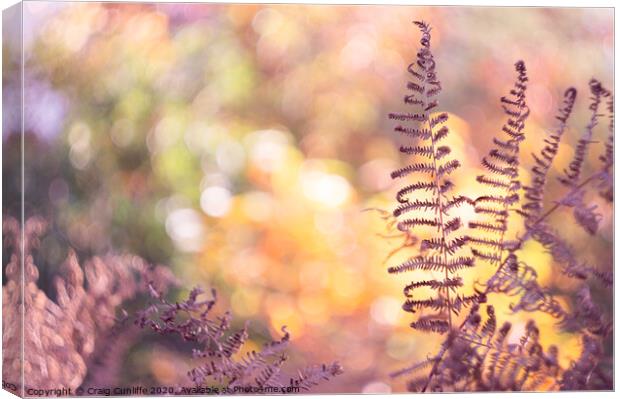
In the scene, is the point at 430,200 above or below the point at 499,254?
above

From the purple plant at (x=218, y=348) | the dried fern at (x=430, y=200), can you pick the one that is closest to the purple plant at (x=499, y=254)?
the dried fern at (x=430, y=200)

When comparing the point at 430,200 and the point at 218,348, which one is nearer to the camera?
the point at 218,348

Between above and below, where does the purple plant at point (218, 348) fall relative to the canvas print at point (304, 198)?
below

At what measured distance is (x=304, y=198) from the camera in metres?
4.91

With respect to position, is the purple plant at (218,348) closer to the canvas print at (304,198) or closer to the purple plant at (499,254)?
the canvas print at (304,198)

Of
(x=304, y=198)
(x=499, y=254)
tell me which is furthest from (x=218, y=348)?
(x=499, y=254)

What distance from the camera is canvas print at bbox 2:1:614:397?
480 centimetres

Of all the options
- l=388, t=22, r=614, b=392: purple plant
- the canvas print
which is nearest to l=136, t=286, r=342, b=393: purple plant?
the canvas print

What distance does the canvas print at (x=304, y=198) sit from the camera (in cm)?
480

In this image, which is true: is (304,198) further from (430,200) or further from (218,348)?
(218,348)

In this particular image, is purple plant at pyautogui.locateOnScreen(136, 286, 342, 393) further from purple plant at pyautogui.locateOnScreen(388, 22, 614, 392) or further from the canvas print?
purple plant at pyautogui.locateOnScreen(388, 22, 614, 392)

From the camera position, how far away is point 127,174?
4820 millimetres

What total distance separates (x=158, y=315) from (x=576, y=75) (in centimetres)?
177

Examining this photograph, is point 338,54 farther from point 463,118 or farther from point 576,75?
point 576,75
